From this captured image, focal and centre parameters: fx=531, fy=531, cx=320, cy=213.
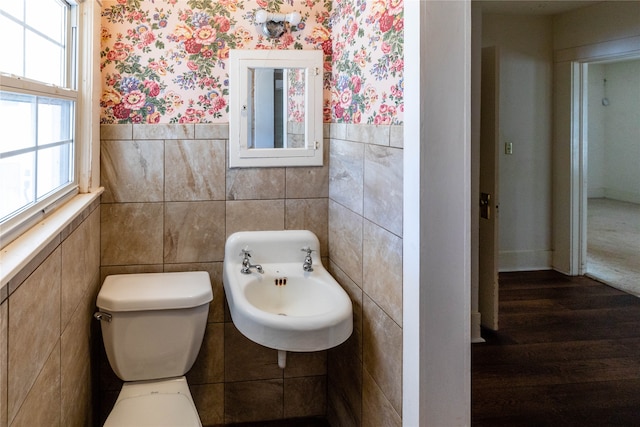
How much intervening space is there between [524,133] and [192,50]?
366cm

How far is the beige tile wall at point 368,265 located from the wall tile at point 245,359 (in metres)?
0.31

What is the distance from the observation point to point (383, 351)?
1897mm

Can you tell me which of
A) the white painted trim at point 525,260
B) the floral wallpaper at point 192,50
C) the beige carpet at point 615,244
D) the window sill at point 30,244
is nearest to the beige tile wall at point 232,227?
the floral wallpaper at point 192,50

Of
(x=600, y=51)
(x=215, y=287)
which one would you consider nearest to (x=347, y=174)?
(x=215, y=287)

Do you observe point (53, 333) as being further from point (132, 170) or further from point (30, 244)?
point (132, 170)

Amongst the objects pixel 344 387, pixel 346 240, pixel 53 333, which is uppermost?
pixel 346 240

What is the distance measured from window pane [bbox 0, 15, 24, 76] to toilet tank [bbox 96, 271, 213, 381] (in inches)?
40.8

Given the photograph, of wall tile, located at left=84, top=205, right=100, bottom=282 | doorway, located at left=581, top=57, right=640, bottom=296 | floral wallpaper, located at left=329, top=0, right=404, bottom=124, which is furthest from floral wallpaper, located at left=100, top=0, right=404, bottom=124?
doorway, located at left=581, top=57, right=640, bottom=296

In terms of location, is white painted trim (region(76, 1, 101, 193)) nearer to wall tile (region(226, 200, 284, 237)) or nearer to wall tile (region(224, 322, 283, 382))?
wall tile (region(226, 200, 284, 237))

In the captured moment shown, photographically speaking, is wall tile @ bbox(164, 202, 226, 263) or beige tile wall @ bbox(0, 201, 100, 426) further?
wall tile @ bbox(164, 202, 226, 263)

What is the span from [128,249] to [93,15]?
1.03m

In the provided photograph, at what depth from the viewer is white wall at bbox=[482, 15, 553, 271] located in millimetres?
5043

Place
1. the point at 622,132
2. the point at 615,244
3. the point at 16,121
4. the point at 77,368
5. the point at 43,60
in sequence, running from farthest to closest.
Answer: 1. the point at 622,132
2. the point at 615,244
3. the point at 77,368
4. the point at 43,60
5. the point at 16,121

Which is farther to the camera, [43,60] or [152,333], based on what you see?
[152,333]
